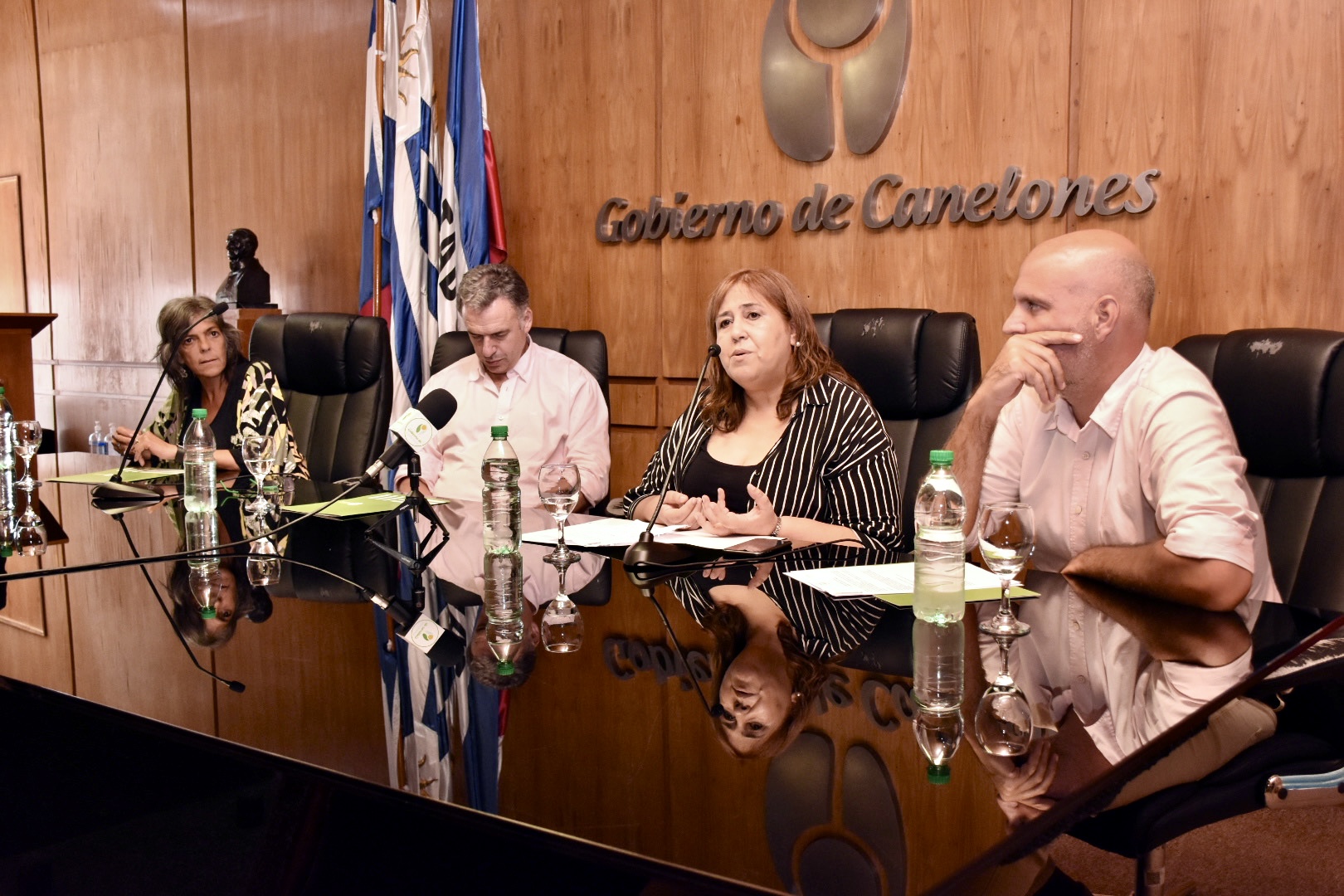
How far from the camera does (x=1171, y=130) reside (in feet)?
10.3

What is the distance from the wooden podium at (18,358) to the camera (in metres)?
4.46

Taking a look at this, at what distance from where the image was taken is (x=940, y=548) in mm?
1291

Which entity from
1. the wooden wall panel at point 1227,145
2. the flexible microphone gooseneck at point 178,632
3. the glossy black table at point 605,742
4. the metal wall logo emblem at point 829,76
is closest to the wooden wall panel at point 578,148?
the metal wall logo emblem at point 829,76

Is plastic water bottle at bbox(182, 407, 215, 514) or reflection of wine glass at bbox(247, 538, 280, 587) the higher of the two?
plastic water bottle at bbox(182, 407, 215, 514)

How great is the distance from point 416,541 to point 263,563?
309 mm

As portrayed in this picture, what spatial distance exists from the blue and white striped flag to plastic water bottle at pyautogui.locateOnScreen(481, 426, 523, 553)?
2.69m

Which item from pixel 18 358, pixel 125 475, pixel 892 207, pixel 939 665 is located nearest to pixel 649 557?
pixel 939 665

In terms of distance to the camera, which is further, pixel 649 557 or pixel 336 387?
pixel 336 387

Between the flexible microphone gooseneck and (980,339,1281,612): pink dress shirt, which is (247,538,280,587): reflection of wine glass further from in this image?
(980,339,1281,612): pink dress shirt

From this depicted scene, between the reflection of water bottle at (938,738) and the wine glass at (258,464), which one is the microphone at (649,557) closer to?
the reflection of water bottle at (938,738)

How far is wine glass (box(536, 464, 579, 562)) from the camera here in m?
1.91

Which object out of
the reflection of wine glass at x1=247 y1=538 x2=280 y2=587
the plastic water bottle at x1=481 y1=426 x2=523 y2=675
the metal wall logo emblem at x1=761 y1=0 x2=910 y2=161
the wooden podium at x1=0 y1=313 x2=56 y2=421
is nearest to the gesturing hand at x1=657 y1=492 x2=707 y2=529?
the plastic water bottle at x1=481 y1=426 x2=523 y2=675

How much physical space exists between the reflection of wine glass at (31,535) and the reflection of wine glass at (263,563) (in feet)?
1.21

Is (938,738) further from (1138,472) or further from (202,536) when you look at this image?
(202,536)
